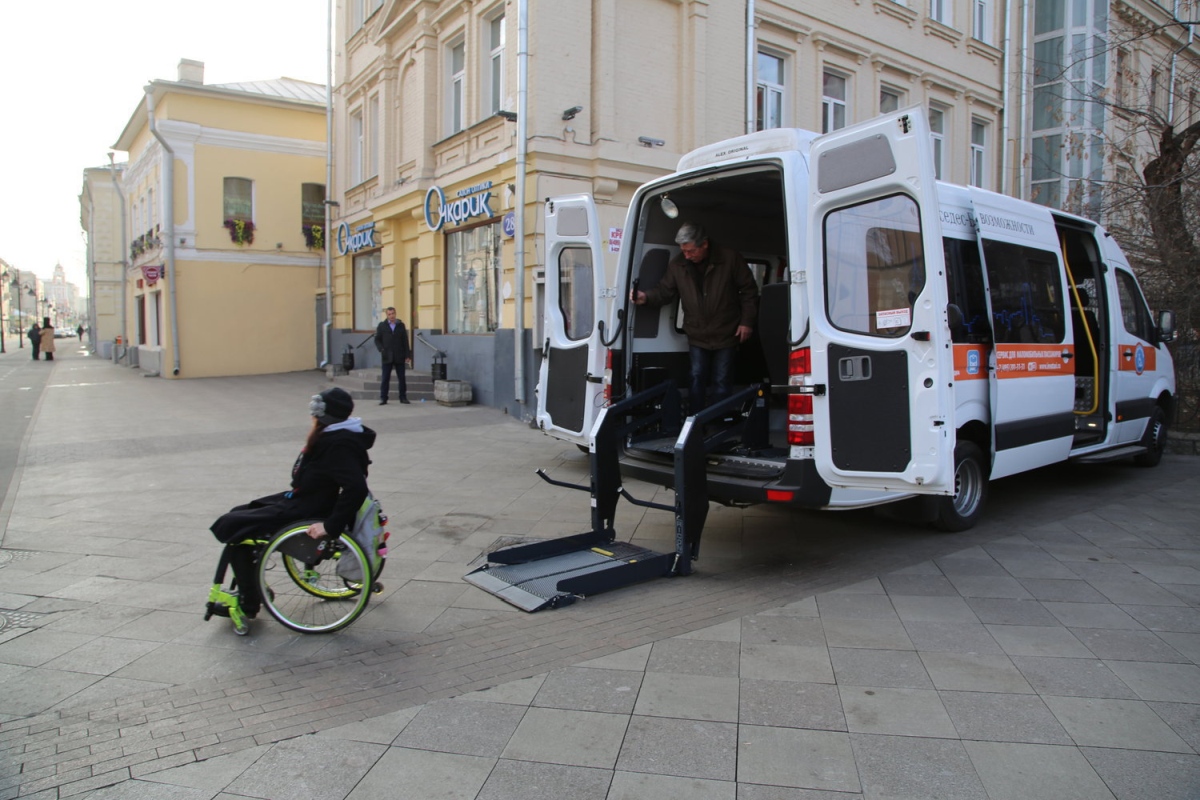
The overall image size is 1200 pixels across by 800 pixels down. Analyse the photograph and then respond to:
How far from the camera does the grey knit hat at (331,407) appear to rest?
4453 mm

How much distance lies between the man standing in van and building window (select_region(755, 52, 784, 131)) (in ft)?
30.9

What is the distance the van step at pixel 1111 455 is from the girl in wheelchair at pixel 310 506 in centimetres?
670

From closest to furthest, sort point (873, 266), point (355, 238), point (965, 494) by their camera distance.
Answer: point (873, 266), point (965, 494), point (355, 238)

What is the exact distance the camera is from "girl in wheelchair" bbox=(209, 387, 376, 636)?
438cm

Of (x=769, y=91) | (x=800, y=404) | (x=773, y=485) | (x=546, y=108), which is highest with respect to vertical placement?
(x=769, y=91)

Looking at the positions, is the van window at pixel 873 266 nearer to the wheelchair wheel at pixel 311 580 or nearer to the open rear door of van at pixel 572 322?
the open rear door of van at pixel 572 322

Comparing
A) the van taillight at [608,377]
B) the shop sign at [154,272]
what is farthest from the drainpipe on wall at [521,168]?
the shop sign at [154,272]

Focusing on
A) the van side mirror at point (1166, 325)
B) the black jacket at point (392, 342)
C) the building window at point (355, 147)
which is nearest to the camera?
the van side mirror at point (1166, 325)

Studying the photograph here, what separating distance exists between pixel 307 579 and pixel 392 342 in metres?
10.7

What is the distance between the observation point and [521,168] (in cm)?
1282

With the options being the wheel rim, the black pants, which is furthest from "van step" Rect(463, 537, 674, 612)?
the black pants

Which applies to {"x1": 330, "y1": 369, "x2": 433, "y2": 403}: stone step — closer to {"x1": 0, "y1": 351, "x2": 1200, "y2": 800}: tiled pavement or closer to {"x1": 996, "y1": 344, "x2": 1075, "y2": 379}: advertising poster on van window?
{"x1": 0, "y1": 351, "x2": 1200, "y2": 800}: tiled pavement

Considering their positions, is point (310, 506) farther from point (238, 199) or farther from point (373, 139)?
point (238, 199)

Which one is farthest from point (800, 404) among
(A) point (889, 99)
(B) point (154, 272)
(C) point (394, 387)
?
(B) point (154, 272)
